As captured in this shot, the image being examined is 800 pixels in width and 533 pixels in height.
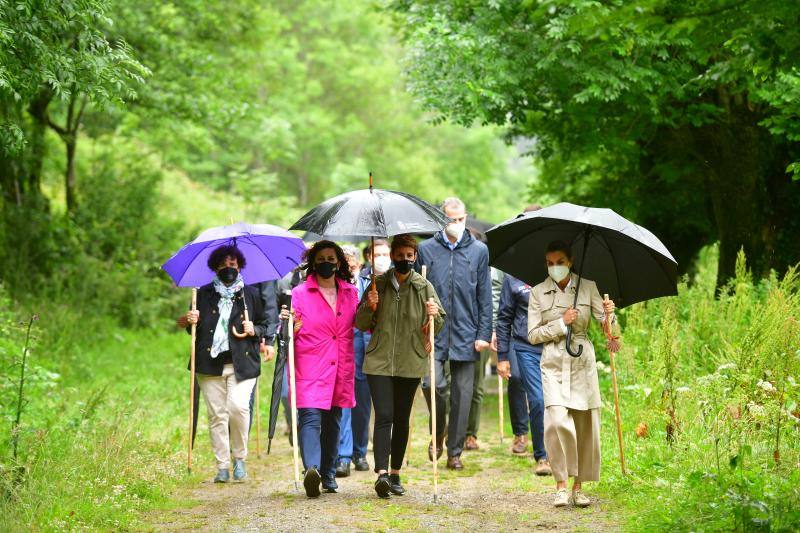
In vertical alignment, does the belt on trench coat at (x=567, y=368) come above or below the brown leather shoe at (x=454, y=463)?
above

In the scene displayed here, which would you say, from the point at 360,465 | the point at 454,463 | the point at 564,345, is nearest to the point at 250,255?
the point at 360,465

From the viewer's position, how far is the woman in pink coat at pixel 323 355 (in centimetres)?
799

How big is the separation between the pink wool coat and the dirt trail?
0.82 metres

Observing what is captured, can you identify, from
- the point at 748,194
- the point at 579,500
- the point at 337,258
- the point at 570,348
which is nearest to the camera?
the point at 570,348

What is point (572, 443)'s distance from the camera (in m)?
7.57

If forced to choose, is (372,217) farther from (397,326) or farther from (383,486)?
(383,486)

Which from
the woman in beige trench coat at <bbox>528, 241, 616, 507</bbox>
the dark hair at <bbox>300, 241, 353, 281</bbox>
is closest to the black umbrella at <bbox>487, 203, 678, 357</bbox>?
the woman in beige trench coat at <bbox>528, 241, 616, 507</bbox>

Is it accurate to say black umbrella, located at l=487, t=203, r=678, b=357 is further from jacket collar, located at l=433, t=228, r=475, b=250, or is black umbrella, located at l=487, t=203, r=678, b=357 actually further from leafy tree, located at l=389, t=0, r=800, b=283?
leafy tree, located at l=389, t=0, r=800, b=283

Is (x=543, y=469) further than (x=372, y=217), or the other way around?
(x=543, y=469)

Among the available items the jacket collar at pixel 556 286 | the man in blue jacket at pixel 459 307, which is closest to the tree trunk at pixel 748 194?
the man in blue jacket at pixel 459 307

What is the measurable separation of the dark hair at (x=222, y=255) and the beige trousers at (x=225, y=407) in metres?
0.92

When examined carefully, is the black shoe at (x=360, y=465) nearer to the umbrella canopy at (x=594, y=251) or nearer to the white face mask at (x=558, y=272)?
the umbrella canopy at (x=594, y=251)

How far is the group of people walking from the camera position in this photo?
24.9ft

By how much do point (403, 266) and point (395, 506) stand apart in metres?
1.85
